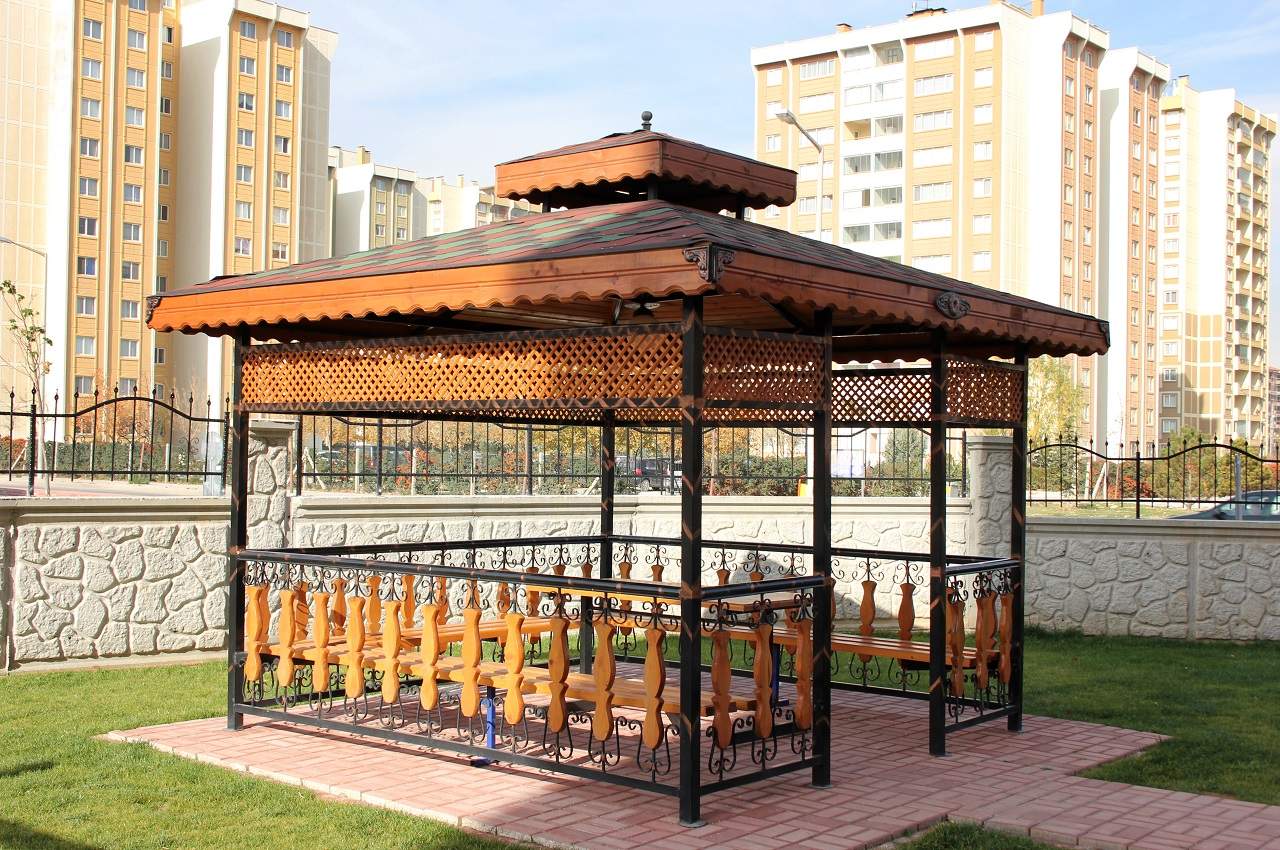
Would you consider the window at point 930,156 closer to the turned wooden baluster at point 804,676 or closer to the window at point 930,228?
the window at point 930,228

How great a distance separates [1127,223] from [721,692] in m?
71.8

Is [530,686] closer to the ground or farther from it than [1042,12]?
closer to the ground

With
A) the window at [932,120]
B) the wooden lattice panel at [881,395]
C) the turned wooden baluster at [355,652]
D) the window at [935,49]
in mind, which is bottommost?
the turned wooden baluster at [355,652]

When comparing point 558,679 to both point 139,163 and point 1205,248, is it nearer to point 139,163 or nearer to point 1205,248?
point 139,163

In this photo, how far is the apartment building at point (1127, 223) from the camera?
232 feet

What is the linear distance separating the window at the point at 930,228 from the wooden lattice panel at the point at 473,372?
61339mm

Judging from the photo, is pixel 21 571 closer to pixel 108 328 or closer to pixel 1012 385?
pixel 1012 385

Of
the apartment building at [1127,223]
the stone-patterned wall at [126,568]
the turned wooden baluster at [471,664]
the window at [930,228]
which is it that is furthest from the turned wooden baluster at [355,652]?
the apartment building at [1127,223]

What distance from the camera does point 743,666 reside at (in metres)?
10.7

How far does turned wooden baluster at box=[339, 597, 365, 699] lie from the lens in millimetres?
7398

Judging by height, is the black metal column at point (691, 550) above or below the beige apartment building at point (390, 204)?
below

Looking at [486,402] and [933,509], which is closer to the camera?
[486,402]

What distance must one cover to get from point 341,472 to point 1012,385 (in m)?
6.95

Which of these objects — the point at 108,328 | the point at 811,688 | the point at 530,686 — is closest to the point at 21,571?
the point at 530,686
